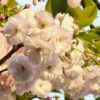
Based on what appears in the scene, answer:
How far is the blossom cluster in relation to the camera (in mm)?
1338

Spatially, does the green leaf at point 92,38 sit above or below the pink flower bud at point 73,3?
below

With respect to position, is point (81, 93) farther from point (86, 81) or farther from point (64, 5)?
point (64, 5)

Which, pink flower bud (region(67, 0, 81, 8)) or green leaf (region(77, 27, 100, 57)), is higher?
pink flower bud (region(67, 0, 81, 8))

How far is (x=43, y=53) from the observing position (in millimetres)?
1351

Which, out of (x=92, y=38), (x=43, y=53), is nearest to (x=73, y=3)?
(x=92, y=38)

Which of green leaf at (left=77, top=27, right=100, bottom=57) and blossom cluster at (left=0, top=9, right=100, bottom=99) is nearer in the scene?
blossom cluster at (left=0, top=9, right=100, bottom=99)

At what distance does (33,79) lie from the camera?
4.85 ft

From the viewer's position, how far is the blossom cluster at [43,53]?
4.39 ft

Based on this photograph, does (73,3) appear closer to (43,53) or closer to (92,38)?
(92,38)

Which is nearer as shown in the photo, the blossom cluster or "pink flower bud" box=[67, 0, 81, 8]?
the blossom cluster

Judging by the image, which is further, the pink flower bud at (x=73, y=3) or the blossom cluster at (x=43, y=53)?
the pink flower bud at (x=73, y=3)

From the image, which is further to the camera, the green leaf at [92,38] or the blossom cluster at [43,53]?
the green leaf at [92,38]

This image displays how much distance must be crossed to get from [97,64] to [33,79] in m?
0.44

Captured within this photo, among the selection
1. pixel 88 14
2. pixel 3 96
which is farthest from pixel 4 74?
pixel 88 14
